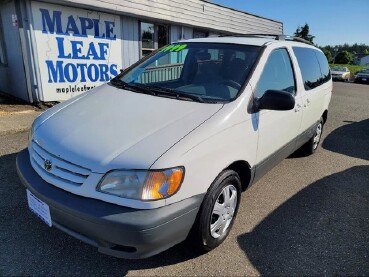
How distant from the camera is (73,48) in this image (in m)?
7.62

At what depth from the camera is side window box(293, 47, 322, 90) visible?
382cm

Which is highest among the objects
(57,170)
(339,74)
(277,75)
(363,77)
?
(277,75)

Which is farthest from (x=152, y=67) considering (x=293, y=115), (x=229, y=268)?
(x=229, y=268)

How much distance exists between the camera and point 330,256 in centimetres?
259

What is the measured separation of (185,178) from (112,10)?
284 inches

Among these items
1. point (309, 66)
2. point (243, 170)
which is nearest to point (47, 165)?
point (243, 170)

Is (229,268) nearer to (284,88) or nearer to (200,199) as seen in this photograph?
(200,199)

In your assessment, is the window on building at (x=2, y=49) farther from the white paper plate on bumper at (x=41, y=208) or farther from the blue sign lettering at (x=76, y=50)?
the white paper plate on bumper at (x=41, y=208)

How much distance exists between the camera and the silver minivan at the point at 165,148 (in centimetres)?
194

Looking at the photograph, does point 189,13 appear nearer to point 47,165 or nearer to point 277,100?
point 277,100

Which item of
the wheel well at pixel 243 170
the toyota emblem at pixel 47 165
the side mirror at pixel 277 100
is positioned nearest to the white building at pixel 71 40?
the toyota emblem at pixel 47 165

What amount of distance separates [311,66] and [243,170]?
2.27m

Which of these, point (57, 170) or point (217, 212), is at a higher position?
point (57, 170)

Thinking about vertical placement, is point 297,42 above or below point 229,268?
above
